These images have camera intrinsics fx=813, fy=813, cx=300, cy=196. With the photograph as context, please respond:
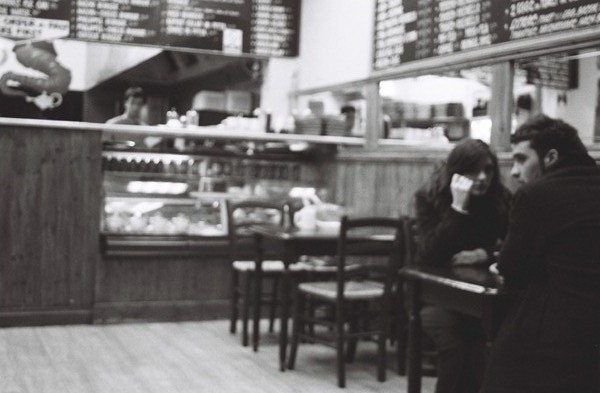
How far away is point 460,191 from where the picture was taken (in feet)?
13.5

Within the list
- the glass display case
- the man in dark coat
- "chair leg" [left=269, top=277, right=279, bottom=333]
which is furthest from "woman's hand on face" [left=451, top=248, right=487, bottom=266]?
the glass display case

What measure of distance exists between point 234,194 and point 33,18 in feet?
7.46

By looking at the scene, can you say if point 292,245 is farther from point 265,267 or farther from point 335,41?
point 335,41

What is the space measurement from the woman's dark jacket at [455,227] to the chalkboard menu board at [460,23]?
114 cm

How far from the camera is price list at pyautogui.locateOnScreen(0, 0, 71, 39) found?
22.1 ft

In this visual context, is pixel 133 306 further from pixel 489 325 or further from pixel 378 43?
pixel 489 325

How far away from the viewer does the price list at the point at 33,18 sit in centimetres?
673

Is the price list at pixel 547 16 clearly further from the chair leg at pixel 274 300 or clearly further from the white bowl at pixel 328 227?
the chair leg at pixel 274 300

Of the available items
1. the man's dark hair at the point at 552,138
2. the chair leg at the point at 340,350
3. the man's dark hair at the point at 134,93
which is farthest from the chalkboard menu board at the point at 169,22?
the man's dark hair at the point at 552,138

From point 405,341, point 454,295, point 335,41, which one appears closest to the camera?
point 454,295

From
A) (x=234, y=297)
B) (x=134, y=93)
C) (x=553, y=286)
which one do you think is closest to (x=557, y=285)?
(x=553, y=286)

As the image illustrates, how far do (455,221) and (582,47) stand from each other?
137 centimetres

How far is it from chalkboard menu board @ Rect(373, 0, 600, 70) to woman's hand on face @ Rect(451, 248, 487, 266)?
1.50m

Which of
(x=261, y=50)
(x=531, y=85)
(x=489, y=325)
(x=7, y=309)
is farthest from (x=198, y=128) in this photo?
(x=489, y=325)
